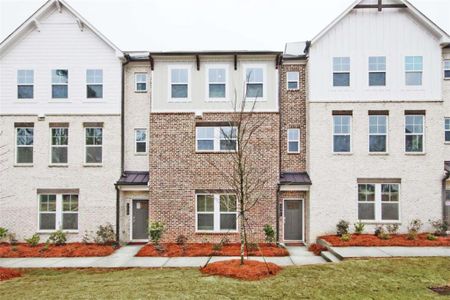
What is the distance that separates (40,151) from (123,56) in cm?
648

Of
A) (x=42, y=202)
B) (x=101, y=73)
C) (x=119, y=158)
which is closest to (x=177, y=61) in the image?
(x=101, y=73)

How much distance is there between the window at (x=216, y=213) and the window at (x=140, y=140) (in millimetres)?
4018

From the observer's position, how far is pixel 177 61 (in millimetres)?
18531

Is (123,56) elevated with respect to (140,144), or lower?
elevated

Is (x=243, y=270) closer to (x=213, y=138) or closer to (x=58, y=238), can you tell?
(x=213, y=138)

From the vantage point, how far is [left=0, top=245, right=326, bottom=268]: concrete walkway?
14.6 metres

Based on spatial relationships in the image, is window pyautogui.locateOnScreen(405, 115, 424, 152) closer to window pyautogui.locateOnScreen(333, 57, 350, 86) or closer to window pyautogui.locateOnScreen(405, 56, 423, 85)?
window pyautogui.locateOnScreen(405, 56, 423, 85)

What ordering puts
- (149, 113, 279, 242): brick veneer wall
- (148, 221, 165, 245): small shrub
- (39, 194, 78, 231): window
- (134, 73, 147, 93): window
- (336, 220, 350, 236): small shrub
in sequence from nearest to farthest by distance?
(148, 221, 165, 245): small shrub < (336, 220, 350, 236): small shrub < (149, 113, 279, 242): brick veneer wall < (39, 194, 78, 231): window < (134, 73, 147, 93): window

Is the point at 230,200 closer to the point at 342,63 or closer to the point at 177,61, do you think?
the point at 177,61

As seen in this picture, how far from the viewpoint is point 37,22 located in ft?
61.8

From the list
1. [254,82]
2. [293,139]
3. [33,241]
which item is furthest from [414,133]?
[33,241]

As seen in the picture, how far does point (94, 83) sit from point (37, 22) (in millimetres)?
4231

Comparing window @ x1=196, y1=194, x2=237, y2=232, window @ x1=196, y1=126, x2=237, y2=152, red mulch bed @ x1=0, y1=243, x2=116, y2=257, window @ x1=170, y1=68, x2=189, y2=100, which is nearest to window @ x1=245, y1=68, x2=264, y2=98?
window @ x1=196, y1=126, x2=237, y2=152

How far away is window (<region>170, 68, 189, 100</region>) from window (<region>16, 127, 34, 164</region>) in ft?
25.1
